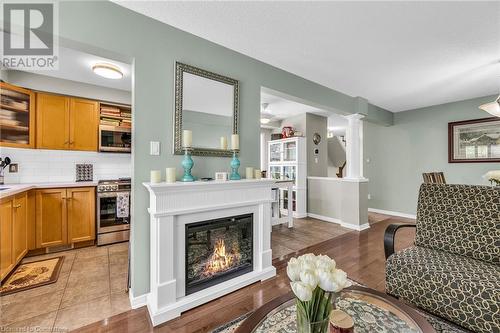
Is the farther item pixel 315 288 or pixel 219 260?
pixel 219 260

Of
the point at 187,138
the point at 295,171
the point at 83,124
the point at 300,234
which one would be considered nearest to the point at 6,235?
the point at 83,124

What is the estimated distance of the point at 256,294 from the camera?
6.54 feet

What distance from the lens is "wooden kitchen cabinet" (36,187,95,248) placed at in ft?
9.07

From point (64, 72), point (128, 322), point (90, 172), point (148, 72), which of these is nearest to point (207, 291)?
point (128, 322)

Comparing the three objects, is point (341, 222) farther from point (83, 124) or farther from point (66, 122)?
point (66, 122)

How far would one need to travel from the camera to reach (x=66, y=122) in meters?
3.12

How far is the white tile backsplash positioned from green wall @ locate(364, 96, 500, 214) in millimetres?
5811

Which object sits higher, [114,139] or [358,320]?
[114,139]

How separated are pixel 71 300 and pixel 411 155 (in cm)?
631

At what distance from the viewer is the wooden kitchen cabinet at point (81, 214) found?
9.69 feet

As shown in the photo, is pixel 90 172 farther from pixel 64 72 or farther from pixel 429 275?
pixel 429 275

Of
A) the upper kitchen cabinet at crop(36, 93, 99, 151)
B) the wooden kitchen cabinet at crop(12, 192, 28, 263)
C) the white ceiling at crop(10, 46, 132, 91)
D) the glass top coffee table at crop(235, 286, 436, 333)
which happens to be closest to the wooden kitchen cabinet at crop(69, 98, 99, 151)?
the upper kitchen cabinet at crop(36, 93, 99, 151)

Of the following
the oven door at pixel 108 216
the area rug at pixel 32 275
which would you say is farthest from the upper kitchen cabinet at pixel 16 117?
the area rug at pixel 32 275

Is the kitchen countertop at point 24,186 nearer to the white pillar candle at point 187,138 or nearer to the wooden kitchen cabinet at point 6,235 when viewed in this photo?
the wooden kitchen cabinet at point 6,235
